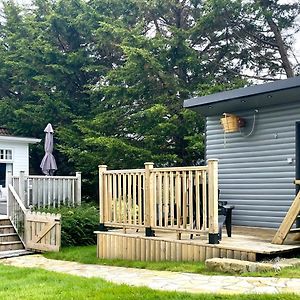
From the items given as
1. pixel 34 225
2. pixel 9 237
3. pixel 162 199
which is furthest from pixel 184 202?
pixel 9 237

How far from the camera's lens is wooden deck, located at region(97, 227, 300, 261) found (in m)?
5.89

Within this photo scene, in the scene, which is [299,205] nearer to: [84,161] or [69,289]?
[69,289]

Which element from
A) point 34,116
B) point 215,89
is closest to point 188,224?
point 215,89

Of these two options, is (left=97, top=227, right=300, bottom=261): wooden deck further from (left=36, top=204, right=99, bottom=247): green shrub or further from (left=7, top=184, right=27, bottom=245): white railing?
(left=7, top=184, right=27, bottom=245): white railing

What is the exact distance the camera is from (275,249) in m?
5.83

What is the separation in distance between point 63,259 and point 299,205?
4.05 m

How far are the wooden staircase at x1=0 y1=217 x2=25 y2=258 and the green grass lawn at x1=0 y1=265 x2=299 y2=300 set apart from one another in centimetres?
373

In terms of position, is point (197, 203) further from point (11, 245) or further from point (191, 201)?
point (11, 245)

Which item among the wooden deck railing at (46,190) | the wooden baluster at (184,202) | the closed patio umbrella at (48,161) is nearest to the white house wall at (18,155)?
the closed patio umbrella at (48,161)

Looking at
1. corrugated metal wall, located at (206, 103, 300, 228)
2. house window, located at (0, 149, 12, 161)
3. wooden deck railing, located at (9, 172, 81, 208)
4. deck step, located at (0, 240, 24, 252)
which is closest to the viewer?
corrugated metal wall, located at (206, 103, 300, 228)

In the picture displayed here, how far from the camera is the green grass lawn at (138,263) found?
5059mm

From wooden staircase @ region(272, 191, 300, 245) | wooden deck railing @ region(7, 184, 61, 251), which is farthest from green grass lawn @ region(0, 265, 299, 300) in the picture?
wooden deck railing @ region(7, 184, 61, 251)

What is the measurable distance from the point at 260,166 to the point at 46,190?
5129mm

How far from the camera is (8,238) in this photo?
998cm
